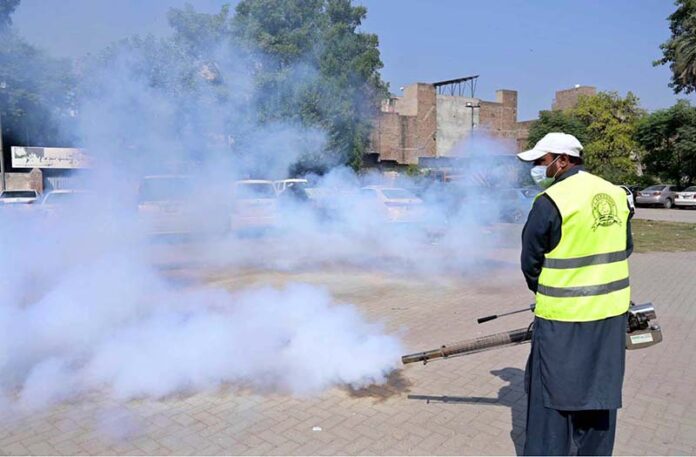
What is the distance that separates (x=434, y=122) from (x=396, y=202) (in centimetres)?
2544

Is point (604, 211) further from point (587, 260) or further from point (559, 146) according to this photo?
point (559, 146)

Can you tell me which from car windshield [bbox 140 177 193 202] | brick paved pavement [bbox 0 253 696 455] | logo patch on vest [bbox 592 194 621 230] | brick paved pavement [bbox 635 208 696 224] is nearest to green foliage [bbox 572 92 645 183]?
brick paved pavement [bbox 635 208 696 224]

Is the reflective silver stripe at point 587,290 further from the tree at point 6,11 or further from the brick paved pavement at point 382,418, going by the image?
the tree at point 6,11

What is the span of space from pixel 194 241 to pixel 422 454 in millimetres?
9397

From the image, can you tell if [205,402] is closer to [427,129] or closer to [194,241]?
[194,241]

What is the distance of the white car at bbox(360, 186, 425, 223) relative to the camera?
11578mm

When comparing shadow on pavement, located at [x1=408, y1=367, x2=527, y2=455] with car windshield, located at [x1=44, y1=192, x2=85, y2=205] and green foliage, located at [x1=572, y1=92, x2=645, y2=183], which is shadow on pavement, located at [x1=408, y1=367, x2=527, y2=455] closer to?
car windshield, located at [x1=44, y1=192, x2=85, y2=205]

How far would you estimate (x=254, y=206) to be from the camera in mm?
11266

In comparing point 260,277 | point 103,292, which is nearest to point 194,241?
point 260,277

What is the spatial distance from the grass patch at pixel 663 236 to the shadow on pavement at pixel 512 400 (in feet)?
31.7

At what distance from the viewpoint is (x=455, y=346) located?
329 cm

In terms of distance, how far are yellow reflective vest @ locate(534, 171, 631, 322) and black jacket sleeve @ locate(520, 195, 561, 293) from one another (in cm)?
3

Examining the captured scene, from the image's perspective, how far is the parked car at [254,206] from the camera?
35.4 ft

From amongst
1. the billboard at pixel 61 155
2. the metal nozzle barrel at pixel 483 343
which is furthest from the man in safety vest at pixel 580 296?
the billboard at pixel 61 155
